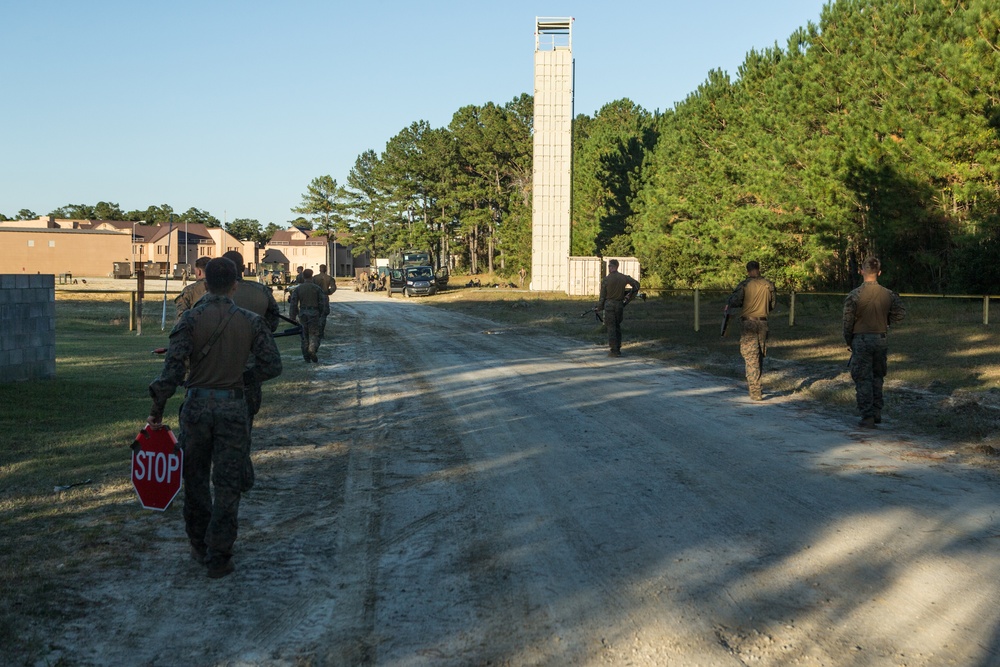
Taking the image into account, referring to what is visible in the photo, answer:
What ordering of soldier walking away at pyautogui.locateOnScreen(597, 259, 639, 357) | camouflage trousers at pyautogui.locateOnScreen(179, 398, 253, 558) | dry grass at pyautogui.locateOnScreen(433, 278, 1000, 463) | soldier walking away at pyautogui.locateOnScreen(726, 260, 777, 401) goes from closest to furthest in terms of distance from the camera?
camouflage trousers at pyautogui.locateOnScreen(179, 398, 253, 558) < dry grass at pyautogui.locateOnScreen(433, 278, 1000, 463) < soldier walking away at pyautogui.locateOnScreen(726, 260, 777, 401) < soldier walking away at pyautogui.locateOnScreen(597, 259, 639, 357)

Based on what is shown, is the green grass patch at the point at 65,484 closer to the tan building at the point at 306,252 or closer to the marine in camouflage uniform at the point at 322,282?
A: the marine in camouflage uniform at the point at 322,282

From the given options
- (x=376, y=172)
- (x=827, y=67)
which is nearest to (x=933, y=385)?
(x=827, y=67)

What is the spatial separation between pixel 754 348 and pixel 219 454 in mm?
9387

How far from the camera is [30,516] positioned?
6.81 m

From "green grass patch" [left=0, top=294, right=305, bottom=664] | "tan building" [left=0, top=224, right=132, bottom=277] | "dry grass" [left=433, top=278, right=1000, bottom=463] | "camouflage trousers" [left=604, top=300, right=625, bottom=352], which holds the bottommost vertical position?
"green grass patch" [left=0, top=294, right=305, bottom=664]

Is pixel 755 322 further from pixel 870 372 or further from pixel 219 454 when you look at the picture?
pixel 219 454

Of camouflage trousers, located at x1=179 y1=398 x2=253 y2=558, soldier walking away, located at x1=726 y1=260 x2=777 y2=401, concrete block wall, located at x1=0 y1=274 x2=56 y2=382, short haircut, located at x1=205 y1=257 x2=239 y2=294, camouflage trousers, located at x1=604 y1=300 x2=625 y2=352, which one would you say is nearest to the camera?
camouflage trousers, located at x1=179 y1=398 x2=253 y2=558

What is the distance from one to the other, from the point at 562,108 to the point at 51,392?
151ft

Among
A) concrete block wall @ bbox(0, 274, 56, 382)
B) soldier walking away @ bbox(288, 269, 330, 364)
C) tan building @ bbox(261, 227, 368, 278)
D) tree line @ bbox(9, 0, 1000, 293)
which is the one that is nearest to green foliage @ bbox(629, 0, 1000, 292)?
tree line @ bbox(9, 0, 1000, 293)

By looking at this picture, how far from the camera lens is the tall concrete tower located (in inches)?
2169

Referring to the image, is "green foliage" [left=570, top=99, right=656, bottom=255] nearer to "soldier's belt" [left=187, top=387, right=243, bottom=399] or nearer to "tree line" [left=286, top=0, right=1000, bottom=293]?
"tree line" [left=286, top=0, right=1000, bottom=293]

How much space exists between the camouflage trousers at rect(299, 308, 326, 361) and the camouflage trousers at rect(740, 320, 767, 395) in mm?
8897

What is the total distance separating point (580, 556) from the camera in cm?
578

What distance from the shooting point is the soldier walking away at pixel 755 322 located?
13062 millimetres
